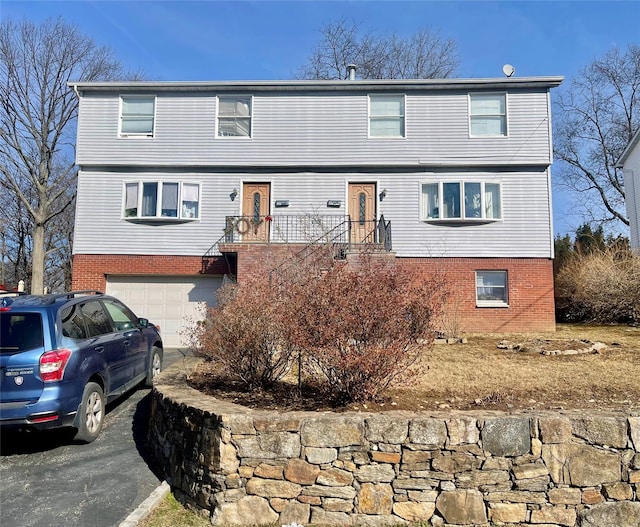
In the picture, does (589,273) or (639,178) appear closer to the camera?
(589,273)

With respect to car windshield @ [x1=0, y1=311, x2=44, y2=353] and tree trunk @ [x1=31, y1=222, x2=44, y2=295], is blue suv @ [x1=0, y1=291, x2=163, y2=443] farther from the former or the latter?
tree trunk @ [x1=31, y1=222, x2=44, y2=295]

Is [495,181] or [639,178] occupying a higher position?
[639,178]

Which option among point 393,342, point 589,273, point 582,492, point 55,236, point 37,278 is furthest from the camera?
point 55,236

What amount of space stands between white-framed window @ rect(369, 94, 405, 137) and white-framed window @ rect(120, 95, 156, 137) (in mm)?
6907

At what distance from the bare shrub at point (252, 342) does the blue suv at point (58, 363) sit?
1.37 m

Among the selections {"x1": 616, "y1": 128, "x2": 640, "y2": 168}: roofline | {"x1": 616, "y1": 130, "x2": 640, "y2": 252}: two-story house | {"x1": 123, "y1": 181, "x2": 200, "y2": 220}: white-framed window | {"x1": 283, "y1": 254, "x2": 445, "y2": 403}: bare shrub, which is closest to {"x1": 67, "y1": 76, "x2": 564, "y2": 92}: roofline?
{"x1": 123, "y1": 181, "x2": 200, "y2": 220}: white-framed window

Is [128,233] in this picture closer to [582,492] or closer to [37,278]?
[37,278]

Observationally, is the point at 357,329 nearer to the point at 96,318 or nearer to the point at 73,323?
the point at 73,323

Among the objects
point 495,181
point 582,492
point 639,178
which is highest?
point 639,178

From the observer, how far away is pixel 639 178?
22.0 meters

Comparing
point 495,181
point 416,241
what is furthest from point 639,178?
point 416,241

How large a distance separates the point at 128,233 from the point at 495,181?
1127cm

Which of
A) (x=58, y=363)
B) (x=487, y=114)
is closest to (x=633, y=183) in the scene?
(x=487, y=114)

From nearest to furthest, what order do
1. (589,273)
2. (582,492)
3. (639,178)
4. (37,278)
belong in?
(582,492)
(589,273)
(37,278)
(639,178)
